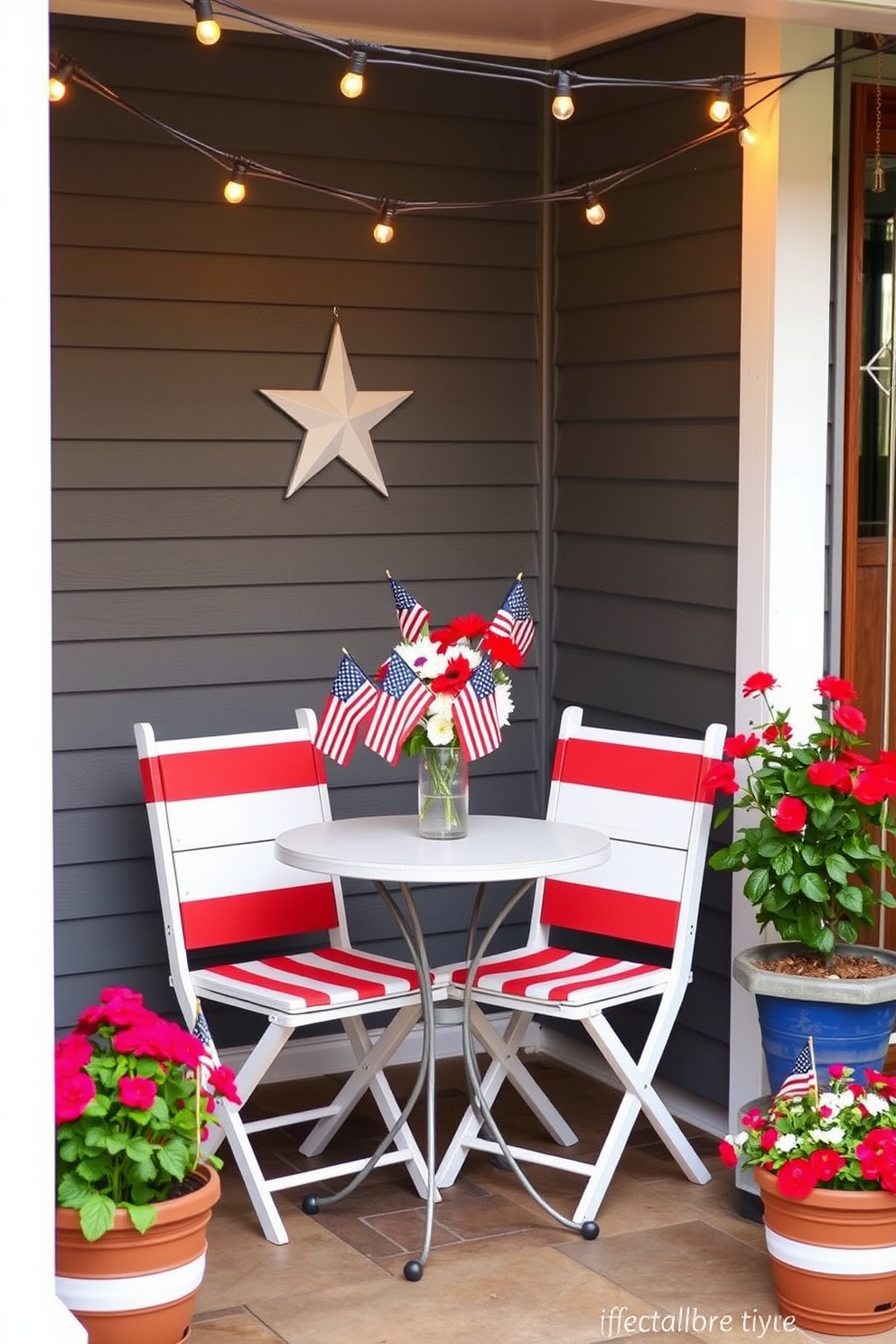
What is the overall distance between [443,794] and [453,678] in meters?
0.27

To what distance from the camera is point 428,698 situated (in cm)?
382

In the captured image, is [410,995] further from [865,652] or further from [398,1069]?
[865,652]

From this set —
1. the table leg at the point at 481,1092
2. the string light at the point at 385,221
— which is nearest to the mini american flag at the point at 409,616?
the table leg at the point at 481,1092

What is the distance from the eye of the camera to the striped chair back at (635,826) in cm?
413

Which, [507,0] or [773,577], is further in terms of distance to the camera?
[507,0]

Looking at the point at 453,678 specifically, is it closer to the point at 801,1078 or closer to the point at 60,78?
the point at 801,1078

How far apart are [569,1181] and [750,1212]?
1.48 feet

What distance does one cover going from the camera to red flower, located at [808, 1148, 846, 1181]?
3.28 metres

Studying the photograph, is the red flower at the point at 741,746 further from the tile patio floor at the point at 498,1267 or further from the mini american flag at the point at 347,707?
the tile patio floor at the point at 498,1267

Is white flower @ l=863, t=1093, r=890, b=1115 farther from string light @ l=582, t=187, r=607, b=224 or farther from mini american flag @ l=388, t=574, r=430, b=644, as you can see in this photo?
string light @ l=582, t=187, r=607, b=224

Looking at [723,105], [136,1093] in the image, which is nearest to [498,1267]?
[136,1093]

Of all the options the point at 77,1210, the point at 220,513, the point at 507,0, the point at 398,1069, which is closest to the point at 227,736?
the point at 220,513

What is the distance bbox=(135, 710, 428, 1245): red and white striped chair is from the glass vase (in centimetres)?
36

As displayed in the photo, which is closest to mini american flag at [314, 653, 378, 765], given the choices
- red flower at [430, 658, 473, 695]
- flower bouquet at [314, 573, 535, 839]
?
flower bouquet at [314, 573, 535, 839]
